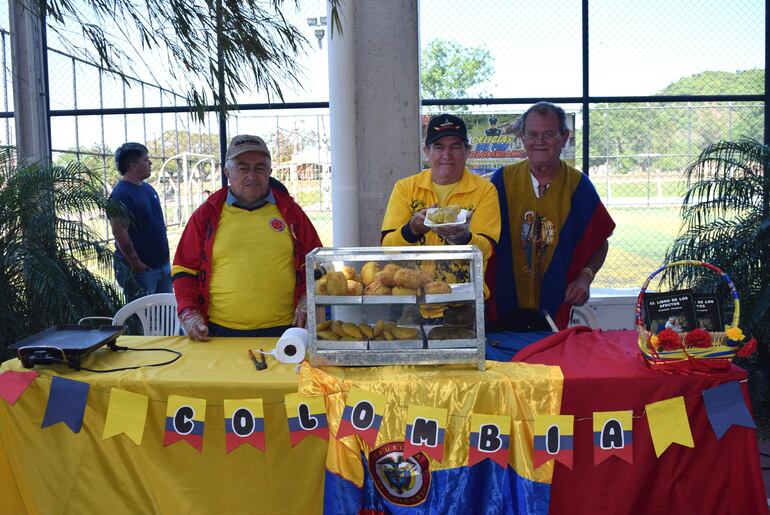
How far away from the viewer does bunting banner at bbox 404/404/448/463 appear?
2.63m

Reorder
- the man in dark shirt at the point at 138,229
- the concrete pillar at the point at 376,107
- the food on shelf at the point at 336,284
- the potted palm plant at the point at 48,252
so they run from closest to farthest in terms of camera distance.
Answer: the food on shelf at the point at 336,284, the potted palm plant at the point at 48,252, the man in dark shirt at the point at 138,229, the concrete pillar at the point at 376,107

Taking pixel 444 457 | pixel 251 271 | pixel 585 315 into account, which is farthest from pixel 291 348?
pixel 585 315

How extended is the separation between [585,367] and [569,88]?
13.8 ft

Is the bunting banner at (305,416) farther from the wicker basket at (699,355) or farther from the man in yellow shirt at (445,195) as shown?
the wicker basket at (699,355)

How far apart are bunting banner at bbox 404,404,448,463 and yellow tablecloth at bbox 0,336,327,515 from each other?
0.33 m

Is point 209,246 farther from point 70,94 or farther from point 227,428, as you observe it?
point 70,94

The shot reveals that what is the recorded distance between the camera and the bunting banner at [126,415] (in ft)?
8.90

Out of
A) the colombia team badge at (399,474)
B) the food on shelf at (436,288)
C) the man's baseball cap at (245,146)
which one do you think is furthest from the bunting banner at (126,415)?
the man's baseball cap at (245,146)

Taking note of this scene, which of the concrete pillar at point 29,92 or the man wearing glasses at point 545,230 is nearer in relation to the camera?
the man wearing glasses at point 545,230

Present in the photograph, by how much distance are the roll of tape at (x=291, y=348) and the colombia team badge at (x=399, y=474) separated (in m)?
0.50

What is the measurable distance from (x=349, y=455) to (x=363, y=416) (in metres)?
0.15

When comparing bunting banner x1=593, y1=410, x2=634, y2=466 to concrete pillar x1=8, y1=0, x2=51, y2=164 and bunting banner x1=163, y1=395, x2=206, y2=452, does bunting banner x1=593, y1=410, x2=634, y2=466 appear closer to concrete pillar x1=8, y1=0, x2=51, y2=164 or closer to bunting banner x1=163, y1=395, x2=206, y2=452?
bunting banner x1=163, y1=395, x2=206, y2=452

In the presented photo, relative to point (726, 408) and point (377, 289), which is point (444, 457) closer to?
point (377, 289)

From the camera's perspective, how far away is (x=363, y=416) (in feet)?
8.77
